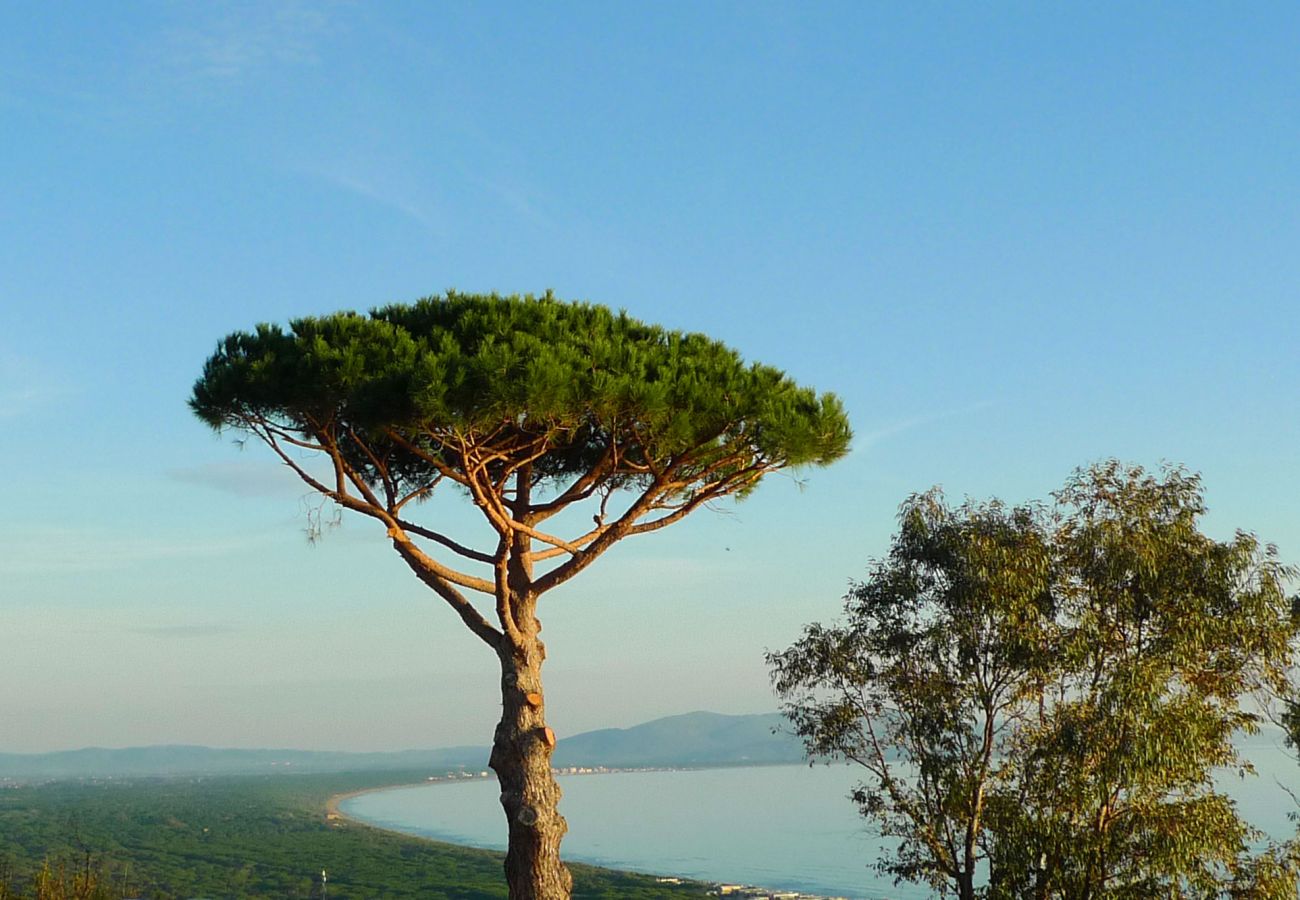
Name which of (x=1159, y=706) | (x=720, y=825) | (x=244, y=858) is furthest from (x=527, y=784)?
(x=720, y=825)

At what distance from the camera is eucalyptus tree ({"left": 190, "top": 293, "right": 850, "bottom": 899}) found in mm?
8828

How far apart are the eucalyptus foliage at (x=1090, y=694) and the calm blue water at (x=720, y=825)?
27.1 ft

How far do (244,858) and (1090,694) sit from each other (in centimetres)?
5186

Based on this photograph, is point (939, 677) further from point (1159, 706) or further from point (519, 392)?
point (519, 392)

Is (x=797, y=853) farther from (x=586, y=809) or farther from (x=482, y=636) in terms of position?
(x=482, y=636)

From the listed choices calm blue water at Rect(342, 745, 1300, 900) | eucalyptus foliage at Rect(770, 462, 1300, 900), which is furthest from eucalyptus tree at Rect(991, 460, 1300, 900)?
calm blue water at Rect(342, 745, 1300, 900)

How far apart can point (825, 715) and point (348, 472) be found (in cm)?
552

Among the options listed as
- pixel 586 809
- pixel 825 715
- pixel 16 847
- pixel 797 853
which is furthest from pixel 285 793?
pixel 825 715

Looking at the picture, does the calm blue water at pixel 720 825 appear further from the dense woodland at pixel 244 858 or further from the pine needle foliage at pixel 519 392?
the pine needle foliage at pixel 519 392

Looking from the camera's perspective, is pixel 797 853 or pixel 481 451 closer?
pixel 481 451

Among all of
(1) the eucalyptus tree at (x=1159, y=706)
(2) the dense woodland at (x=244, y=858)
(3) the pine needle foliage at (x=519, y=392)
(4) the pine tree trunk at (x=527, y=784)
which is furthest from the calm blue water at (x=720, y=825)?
(4) the pine tree trunk at (x=527, y=784)

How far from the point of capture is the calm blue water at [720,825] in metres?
49.4

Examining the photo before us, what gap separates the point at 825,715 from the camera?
12.4 m

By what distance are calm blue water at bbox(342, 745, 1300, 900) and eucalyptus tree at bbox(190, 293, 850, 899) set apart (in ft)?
40.6
